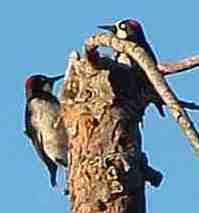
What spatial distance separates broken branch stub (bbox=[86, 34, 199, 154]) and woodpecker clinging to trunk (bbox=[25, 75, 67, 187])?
10.1 ft

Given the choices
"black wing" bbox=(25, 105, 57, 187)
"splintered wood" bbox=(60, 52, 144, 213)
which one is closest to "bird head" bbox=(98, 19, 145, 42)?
"black wing" bbox=(25, 105, 57, 187)

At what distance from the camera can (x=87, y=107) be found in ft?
14.0

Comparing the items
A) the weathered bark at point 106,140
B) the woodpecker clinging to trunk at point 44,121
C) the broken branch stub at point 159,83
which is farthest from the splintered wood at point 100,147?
the woodpecker clinging to trunk at point 44,121

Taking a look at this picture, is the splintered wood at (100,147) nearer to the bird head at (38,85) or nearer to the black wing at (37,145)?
the black wing at (37,145)

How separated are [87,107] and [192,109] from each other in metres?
0.53

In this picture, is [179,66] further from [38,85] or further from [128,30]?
[38,85]

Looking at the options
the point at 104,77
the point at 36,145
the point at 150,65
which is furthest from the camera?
the point at 36,145

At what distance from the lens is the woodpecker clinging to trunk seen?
281 inches

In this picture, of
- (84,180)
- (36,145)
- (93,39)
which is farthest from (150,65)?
(36,145)

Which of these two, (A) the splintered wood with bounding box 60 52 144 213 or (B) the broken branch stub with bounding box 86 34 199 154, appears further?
(A) the splintered wood with bounding box 60 52 144 213

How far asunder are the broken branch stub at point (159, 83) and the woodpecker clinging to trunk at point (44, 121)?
3083 millimetres

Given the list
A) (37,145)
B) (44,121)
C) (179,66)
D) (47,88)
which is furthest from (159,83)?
(47,88)

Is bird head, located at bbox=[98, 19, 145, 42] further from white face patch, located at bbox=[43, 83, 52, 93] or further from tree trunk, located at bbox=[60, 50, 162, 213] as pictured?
tree trunk, located at bbox=[60, 50, 162, 213]

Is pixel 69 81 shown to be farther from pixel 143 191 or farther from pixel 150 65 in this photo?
pixel 150 65
